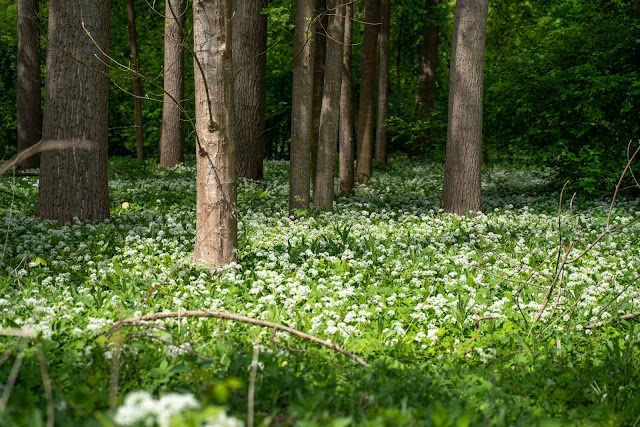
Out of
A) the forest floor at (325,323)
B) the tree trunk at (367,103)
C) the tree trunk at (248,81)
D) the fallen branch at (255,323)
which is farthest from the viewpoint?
the tree trunk at (367,103)

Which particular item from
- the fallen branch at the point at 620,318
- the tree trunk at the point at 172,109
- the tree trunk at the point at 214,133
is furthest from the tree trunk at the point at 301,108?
the tree trunk at the point at 172,109

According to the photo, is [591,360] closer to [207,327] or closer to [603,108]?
[207,327]

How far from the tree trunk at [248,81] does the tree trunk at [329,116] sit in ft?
12.2

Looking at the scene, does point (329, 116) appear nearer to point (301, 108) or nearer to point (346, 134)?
point (301, 108)

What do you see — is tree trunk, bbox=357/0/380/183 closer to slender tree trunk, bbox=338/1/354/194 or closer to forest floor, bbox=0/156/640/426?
slender tree trunk, bbox=338/1/354/194

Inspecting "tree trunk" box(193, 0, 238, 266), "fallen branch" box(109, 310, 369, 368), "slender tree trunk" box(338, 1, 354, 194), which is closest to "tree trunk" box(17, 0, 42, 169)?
"slender tree trunk" box(338, 1, 354, 194)

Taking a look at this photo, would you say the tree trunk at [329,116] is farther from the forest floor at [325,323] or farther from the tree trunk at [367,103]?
the tree trunk at [367,103]

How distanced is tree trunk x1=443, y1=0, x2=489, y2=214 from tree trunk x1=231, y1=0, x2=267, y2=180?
5359mm

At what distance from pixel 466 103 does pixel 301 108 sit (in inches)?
120

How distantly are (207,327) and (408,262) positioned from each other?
317cm

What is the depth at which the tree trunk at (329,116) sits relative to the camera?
10.1m

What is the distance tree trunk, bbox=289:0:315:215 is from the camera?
31.4 ft

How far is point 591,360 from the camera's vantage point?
453 cm

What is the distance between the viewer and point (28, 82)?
16.0 meters
